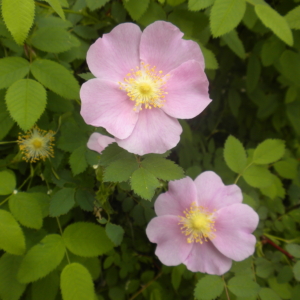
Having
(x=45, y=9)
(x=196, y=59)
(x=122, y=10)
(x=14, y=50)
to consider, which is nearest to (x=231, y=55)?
(x=122, y=10)

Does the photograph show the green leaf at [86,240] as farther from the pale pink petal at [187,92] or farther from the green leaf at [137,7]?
the green leaf at [137,7]

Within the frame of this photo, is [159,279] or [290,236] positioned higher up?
[290,236]

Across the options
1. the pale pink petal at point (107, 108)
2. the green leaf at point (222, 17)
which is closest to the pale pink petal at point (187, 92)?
the pale pink petal at point (107, 108)

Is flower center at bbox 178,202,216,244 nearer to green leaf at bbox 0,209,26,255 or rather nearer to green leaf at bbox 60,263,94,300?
green leaf at bbox 60,263,94,300

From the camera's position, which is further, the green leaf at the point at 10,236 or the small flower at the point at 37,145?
the small flower at the point at 37,145

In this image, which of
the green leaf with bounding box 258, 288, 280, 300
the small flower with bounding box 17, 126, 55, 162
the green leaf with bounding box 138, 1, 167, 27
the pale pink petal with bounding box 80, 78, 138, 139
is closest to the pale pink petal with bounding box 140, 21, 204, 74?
the pale pink petal with bounding box 80, 78, 138, 139

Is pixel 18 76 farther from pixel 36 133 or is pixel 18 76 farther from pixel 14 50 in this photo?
pixel 36 133

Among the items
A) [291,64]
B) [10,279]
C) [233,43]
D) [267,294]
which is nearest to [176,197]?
[267,294]

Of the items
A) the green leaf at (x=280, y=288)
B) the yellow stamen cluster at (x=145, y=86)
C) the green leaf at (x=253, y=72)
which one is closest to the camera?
the yellow stamen cluster at (x=145, y=86)
